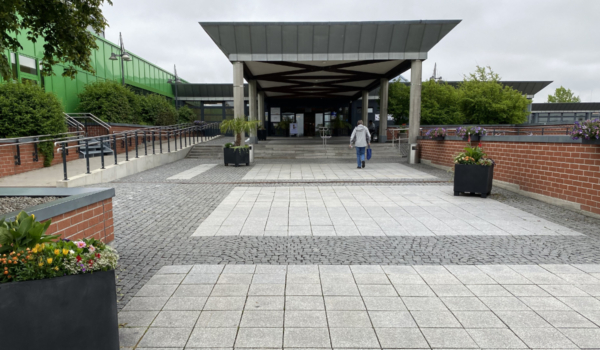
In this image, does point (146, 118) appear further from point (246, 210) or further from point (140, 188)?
point (246, 210)

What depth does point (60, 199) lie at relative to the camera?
11.8 feet

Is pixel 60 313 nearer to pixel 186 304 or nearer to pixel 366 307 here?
pixel 186 304

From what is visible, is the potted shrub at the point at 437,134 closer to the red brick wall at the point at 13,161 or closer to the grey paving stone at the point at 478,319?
the grey paving stone at the point at 478,319

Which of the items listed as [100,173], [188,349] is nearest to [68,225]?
[188,349]

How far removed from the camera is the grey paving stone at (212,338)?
2535 mm

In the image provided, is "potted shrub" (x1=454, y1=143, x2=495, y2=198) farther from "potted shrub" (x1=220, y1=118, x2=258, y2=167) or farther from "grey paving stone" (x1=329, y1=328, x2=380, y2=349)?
"potted shrub" (x1=220, y1=118, x2=258, y2=167)

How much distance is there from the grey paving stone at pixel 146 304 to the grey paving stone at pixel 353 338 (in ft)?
4.80

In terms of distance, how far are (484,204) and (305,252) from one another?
471 centimetres

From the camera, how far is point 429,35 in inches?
631

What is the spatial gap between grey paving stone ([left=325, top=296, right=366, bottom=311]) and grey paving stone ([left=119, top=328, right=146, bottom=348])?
1.43 m

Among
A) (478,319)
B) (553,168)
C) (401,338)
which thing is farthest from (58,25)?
(553,168)

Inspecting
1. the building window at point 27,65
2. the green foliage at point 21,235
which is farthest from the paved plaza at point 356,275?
the building window at point 27,65

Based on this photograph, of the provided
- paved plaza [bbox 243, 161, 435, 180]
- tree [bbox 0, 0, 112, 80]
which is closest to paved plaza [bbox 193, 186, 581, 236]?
paved plaza [bbox 243, 161, 435, 180]

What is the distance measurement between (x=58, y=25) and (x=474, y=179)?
25.9 feet
